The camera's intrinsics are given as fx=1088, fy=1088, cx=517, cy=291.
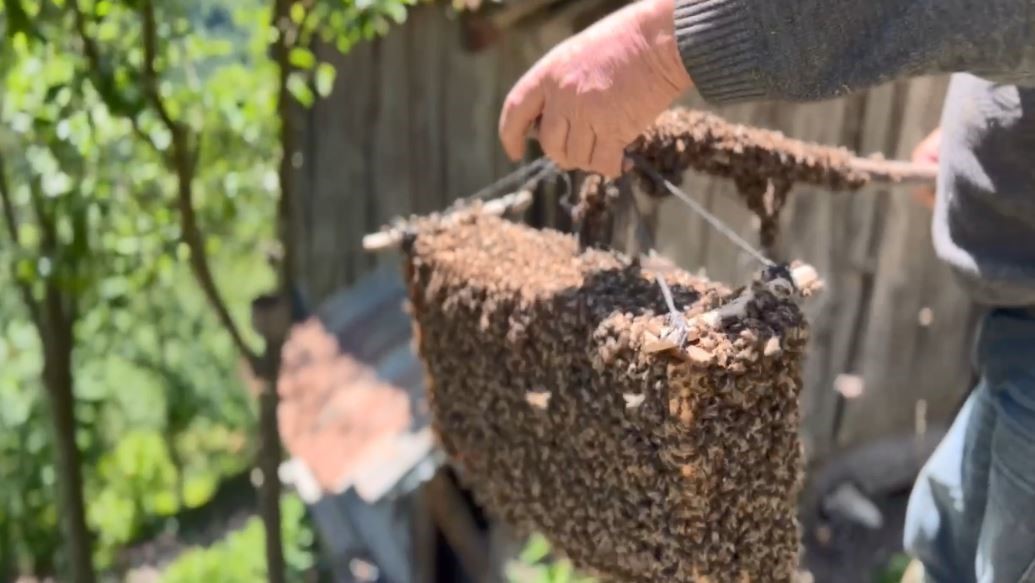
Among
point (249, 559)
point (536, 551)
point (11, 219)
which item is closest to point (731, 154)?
point (536, 551)

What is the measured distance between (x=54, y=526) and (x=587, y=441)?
338cm

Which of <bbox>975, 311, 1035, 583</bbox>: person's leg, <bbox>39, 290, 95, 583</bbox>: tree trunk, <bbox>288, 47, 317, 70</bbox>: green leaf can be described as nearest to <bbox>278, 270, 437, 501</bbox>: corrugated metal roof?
<bbox>39, 290, 95, 583</bbox>: tree trunk

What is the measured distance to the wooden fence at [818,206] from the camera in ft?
8.07

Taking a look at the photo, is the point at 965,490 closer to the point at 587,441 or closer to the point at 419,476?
the point at 587,441

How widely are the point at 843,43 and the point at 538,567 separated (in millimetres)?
1986

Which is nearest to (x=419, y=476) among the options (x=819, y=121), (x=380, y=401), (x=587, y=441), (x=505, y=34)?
(x=380, y=401)

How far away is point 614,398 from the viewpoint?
1188 millimetres

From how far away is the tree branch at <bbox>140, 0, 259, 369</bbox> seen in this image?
1.85m

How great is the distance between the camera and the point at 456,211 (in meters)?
1.50

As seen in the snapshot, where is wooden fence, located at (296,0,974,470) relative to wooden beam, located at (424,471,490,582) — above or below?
above

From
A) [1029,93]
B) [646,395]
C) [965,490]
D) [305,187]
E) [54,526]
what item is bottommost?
[54,526]

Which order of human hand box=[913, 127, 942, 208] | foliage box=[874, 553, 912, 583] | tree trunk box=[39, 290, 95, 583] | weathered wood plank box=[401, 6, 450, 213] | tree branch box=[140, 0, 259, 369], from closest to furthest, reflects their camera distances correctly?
human hand box=[913, 127, 942, 208], tree branch box=[140, 0, 259, 369], tree trunk box=[39, 290, 95, 583], foliage box=[874, 553, 912, 583], weathered wood plank box=[401, 6, 450, 213]

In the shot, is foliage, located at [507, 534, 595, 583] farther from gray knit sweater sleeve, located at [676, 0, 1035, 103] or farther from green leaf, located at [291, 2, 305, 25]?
gray knit sweater sleeve, located at [676, 0, 1035, 103]

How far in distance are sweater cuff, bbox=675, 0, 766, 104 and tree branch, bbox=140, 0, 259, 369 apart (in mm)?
1083
